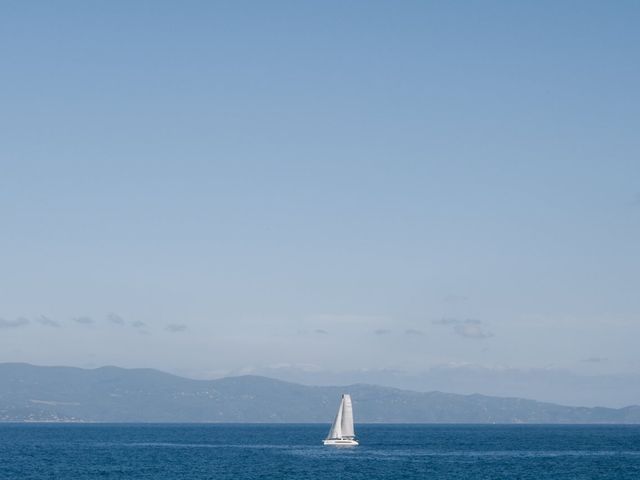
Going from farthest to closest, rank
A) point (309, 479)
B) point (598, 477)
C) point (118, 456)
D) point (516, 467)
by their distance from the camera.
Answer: point (118, 456)
point (516, 467)
point (598, 477)
point (309, 479)

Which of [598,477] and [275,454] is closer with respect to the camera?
[598,477]

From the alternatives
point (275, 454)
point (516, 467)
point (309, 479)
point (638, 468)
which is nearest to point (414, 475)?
point (309, 479)

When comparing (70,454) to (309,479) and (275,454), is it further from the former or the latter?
(309,479)

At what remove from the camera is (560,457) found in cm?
19650

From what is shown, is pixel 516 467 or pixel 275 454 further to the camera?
pixel 275 454

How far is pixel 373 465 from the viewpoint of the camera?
163125 mm

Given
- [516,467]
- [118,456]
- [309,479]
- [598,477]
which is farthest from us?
[118,456]

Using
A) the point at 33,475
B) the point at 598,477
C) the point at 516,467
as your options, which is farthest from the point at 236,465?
the point at 598,477

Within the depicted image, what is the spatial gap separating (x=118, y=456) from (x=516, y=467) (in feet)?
245

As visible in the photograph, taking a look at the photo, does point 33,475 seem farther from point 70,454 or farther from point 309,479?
point 70,454

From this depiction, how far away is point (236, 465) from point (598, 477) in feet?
186

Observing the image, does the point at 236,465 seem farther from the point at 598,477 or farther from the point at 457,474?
the point at 598,477

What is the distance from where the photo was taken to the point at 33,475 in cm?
14412

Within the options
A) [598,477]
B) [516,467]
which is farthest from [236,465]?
[598,477]
